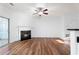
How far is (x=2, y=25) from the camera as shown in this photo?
8.55 m

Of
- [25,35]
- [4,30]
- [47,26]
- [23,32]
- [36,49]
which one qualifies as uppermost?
[47,26]

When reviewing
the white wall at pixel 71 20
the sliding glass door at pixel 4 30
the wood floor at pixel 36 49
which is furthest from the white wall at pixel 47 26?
the wood floor at pixel 36 49

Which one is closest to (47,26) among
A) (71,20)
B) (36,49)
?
(71,20)

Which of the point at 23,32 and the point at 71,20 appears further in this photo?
the point at 23,32

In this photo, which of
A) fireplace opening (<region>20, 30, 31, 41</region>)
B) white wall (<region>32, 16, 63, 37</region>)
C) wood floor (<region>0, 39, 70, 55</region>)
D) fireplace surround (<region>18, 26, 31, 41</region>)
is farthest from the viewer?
white wall (<region>32, 16, 63, 37</region>)

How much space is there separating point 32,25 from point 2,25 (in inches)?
190

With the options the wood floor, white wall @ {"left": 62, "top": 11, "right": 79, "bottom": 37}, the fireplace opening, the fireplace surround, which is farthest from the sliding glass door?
white wall @ {"left": 62, "top": 11, "right": 79, "bottom": 37}

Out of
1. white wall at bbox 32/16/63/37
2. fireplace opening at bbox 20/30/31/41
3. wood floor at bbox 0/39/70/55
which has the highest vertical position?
white wall at bbox 32/16/63/37

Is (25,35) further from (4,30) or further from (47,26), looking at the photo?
(4,30)

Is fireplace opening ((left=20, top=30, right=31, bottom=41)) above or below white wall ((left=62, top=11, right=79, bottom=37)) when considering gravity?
below

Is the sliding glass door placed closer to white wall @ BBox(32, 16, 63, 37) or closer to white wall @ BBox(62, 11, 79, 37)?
white wall @ BBox(32, 16, 63, 37)

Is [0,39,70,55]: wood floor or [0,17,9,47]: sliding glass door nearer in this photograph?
[0,39,70,55]: wood floor
